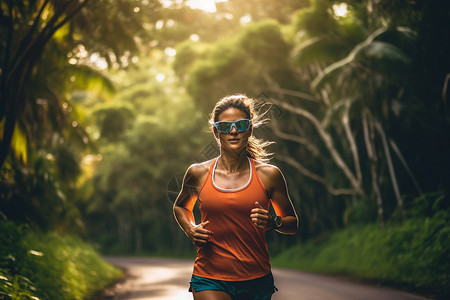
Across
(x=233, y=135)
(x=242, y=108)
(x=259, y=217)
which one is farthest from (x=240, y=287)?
(x=242, y=108)

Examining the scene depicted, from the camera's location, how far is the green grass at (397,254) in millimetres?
10023

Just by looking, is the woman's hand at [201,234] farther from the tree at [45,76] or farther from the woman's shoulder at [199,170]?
the tree at [45,76]

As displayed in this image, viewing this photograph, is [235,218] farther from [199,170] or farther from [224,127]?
[224,127]

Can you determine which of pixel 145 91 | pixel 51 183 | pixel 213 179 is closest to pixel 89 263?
pixel 51 183

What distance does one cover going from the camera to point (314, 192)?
22969 mm

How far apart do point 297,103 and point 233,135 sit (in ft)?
55.9

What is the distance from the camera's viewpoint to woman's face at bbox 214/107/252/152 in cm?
326

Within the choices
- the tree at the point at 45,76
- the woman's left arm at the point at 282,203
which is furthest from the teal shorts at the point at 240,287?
the tree at the point at 45,76

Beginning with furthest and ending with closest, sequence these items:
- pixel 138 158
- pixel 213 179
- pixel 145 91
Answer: pixel 145 91 → pixel 138 158 → pixel 213 179

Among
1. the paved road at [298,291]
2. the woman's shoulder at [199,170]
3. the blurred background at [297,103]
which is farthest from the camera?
the blurred background at [297,103]

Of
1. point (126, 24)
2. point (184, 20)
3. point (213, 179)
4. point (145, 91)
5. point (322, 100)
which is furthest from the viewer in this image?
point (145, 91)

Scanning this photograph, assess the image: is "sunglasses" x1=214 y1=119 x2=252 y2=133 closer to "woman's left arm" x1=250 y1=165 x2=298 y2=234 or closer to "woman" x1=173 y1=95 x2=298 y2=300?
"woman" x1=173 y1=95 x2=298 y2=300

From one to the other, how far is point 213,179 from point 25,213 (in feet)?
27.4

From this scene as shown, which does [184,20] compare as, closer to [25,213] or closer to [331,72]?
[331,72]
